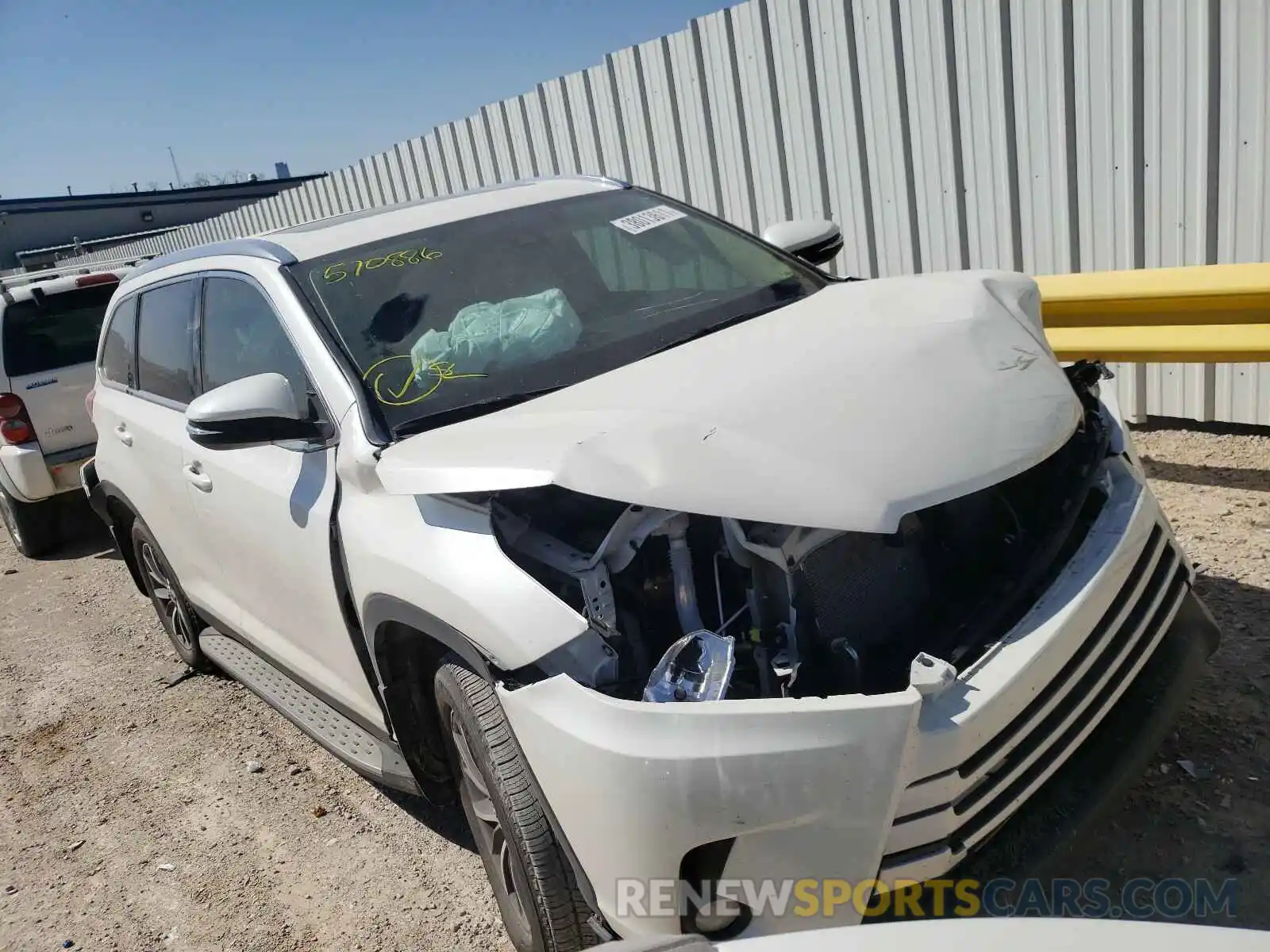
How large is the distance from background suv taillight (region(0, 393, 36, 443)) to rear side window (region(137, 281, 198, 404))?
3.61 metres

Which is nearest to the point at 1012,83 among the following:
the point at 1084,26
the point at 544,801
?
the point at 1084,26

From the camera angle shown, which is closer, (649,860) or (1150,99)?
(649,860)

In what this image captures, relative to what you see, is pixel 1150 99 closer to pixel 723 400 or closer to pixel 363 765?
pixel 723 400

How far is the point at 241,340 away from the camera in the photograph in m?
3.50

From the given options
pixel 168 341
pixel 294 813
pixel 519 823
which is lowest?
pixel 294 813

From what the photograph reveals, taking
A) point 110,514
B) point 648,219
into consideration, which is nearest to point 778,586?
point 648,219

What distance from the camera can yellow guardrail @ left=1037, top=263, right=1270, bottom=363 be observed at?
13.1 ft

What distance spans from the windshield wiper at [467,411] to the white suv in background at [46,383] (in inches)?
221

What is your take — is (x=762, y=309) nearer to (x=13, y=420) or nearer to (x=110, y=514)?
(x=110, y=514)

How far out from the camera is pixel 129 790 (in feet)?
13.4

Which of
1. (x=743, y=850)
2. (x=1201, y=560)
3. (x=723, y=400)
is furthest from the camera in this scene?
(x=1201, y=560)

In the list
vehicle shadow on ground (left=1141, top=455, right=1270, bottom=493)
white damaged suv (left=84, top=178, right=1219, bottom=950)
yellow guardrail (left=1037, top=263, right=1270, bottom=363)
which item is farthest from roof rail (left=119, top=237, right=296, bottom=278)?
vehicle shadow on ground (left=1141, top=455, right=1270, bottom=493)

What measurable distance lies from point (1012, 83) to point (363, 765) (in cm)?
454

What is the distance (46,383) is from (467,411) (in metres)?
5.97
